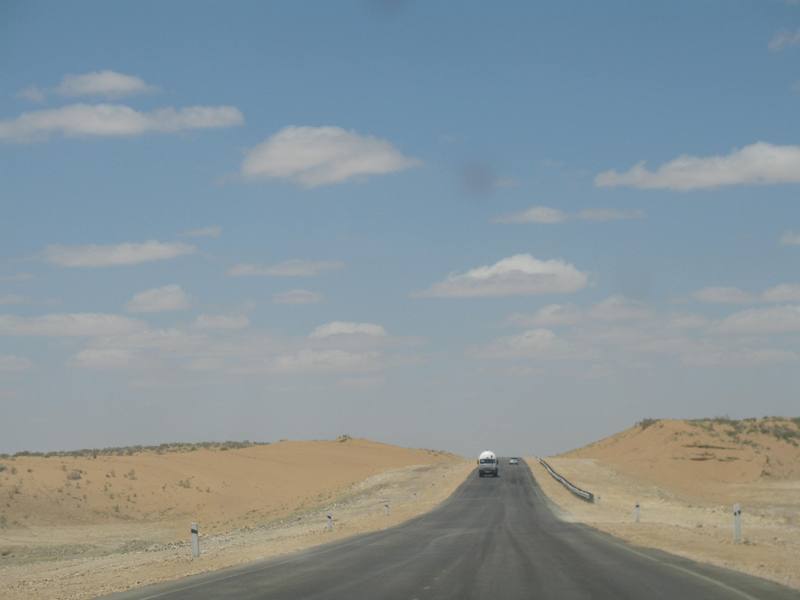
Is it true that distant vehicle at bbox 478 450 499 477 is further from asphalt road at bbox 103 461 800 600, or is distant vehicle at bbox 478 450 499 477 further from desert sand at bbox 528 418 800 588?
asphalt road at bbox 103 461 800 600

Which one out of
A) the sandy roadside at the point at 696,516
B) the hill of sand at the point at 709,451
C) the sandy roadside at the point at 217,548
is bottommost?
the sandy roadside at the point at 217,548

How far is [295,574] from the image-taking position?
85.0 feet

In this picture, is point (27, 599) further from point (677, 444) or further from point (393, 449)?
point (393, 449)

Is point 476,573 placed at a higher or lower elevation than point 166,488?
lower

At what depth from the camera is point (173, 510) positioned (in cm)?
6456

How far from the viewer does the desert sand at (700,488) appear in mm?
32781

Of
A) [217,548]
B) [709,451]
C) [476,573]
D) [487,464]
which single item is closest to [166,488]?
[487,464]

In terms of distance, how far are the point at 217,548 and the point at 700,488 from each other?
50.9 m

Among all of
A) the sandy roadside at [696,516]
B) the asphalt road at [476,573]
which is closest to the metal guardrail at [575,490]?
the sandy roadside at [696,516]

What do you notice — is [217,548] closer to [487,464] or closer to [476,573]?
[476,573]

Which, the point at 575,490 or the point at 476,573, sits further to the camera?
the point at 575,490

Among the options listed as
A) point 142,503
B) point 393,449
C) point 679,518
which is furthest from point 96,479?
point 393,449

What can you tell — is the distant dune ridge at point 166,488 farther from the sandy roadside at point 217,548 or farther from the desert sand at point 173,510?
the sandy roadside at point 217,548

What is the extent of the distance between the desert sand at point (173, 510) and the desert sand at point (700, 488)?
10.1 meters
